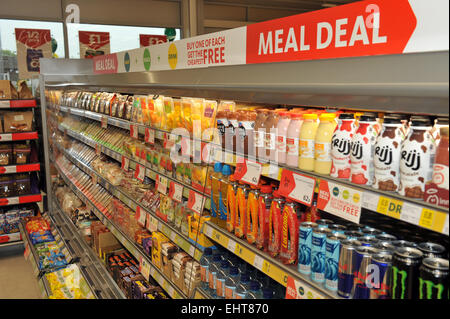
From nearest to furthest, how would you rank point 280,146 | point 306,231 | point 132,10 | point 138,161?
1. point 306,231
2. point 280,146
3. point 138,161
4. point 132,10

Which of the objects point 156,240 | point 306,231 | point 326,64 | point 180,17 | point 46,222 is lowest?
point 46,222

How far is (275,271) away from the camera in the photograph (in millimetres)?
1510

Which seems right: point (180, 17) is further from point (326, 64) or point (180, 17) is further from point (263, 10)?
point (326, 64)

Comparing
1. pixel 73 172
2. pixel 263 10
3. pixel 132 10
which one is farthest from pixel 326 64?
pixel 263 10

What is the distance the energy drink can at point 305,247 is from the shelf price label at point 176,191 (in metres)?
1.15

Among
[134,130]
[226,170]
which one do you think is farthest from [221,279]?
[134,130]

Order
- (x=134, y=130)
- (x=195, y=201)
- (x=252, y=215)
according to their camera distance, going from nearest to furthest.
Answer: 1. (x=252, y=215)
2. (x=195, y=201)
3. (x=134, y=130)

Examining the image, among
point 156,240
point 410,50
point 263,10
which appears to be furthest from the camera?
point 263,10

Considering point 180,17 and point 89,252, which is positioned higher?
point 180,17

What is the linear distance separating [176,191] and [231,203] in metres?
0.76

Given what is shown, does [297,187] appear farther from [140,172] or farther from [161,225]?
[140,172]

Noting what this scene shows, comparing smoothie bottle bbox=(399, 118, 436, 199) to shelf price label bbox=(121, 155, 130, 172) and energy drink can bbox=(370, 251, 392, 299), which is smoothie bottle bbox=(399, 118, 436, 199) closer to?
energy drink can bbox=(370, 251, 392, 299)

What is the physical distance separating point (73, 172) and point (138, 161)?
2.02 m

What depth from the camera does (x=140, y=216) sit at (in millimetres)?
3012
